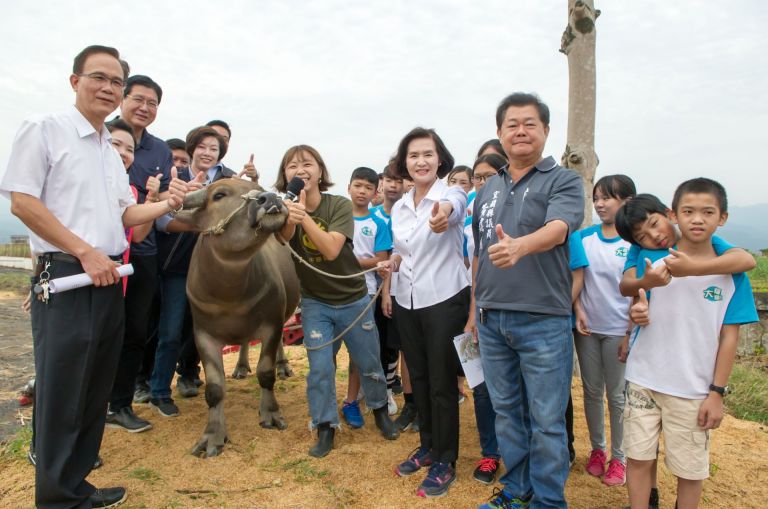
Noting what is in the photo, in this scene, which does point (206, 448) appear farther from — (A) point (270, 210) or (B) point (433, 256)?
(B) point (433, 256)

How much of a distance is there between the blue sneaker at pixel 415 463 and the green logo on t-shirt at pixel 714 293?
210cm

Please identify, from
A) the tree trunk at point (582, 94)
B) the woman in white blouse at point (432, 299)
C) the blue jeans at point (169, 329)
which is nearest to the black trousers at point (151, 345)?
the blue jeans at point (169, 329)

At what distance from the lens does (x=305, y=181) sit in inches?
156

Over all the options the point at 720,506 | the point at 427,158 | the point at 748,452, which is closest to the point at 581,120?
the point at 427,158

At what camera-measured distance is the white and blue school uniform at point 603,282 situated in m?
3.46

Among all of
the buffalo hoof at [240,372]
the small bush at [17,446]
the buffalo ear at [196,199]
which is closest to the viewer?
the buffalo ear at [196,199]

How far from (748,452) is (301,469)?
Result: 3.54 metres

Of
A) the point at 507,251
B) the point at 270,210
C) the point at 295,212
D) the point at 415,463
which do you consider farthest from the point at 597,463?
the point at 270,210

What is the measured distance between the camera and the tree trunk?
6.03 metres

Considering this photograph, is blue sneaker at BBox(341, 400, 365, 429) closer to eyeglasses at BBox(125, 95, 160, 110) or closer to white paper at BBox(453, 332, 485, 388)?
white paper at BBox(453, 332, 485, 388)

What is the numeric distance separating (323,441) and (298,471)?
0.35m

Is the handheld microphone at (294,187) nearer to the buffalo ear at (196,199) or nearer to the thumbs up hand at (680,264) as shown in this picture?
the buffalo ear at (196,199)

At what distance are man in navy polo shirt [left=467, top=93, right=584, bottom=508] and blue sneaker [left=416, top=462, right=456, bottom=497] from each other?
0.41 metres

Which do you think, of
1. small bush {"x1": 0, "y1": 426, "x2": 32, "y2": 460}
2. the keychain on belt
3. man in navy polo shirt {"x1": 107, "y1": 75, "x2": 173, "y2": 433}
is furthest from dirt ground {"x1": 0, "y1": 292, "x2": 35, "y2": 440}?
the keychain on belt
